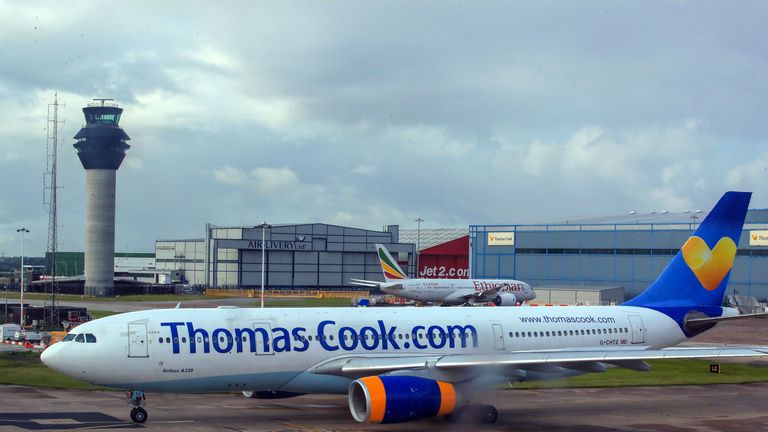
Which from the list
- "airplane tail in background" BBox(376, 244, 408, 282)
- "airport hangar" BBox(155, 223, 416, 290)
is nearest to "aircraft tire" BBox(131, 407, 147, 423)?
"airplane tail in background" BBox(376, 244, 408, 282)

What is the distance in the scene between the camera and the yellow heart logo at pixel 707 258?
39.5 metres

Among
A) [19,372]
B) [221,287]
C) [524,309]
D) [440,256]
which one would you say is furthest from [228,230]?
[524,309]

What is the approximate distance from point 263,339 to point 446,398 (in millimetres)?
6855

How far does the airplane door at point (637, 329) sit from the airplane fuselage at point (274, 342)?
7.08 feet

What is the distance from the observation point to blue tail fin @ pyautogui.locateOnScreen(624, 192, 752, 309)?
129 ft

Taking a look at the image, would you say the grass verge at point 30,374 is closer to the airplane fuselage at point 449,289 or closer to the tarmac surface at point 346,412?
the tarmac surface at point 346,412

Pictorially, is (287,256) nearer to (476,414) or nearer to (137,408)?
(476,414)

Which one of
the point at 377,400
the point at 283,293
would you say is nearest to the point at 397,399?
the point at 377,400

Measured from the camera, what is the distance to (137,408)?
30.5 m

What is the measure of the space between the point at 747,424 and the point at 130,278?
530ft

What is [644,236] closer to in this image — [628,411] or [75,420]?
[628,411]

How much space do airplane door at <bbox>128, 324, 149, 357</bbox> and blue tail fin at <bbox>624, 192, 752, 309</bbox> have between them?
73.8 feet

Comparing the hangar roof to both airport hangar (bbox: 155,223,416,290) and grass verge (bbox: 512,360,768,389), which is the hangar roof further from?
grass verge (bbox: 512,360,768,389)

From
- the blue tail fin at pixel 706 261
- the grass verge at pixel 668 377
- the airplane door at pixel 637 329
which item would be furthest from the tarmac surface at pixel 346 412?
the blue tail fin at pixel 706 261
